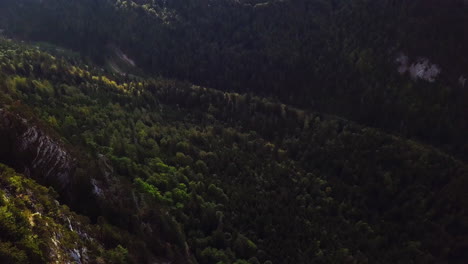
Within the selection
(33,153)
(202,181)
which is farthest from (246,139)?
(33,153)

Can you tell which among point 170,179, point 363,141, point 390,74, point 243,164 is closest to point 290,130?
point 363,141

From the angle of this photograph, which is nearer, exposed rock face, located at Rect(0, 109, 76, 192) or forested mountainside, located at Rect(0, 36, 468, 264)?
exposed rock face, located at Rect(0, 109, 76, 192)

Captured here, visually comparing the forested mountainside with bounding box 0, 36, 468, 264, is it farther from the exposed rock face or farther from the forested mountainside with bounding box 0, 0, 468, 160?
the forested mountainside with bounding box 0, 0, 468, 160

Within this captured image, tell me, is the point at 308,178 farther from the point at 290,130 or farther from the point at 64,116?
the point at 64,116

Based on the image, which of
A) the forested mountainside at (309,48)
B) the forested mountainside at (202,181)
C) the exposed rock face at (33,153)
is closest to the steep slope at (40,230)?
the forested mountainside at (202,181)

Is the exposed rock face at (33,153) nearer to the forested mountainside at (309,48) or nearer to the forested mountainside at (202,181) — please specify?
the forested mountainside at (202,181)

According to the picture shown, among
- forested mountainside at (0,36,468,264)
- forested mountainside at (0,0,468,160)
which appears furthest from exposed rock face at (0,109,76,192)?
forested mountainside at (0,0,468,160)

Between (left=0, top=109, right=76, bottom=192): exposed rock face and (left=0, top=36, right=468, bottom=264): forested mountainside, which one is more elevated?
(left=0, top=109, right=76, bottom=192): exposed rock face
